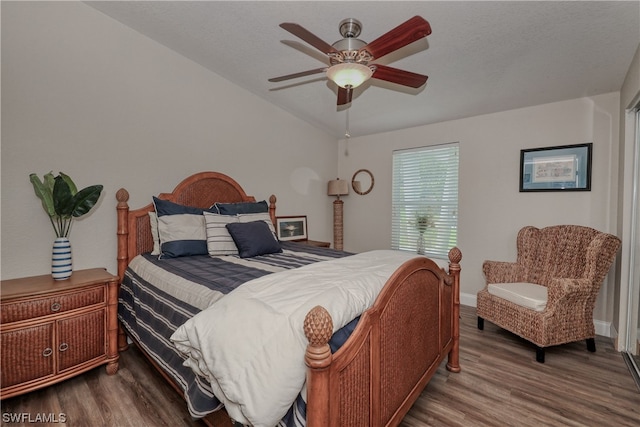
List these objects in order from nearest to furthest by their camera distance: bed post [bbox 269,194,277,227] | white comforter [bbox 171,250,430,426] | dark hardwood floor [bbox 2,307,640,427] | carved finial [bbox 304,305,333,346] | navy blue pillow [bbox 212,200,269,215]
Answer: carved finial [bbox 304,305,333,346]
white comforter [bbox 171,250,430,426]
dark hardwood floor [bbox 2,307,640,427]
navy blue pillow [bbox 212,200,269,215]
bed post [bbox 269,194,277,227]

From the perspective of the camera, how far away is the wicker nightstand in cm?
175

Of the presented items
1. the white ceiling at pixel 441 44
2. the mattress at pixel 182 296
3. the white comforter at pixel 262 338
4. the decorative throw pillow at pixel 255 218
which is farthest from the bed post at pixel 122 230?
the white comforter at pixel 262 338

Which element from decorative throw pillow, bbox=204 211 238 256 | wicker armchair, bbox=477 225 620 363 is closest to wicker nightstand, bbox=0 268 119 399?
decorative throw pillow, bbox=204 211 238 256

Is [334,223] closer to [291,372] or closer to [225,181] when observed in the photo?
[225,181]

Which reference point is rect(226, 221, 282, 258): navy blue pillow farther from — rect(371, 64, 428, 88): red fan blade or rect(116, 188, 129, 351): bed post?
rect(371, 64, 428, 88): red fan blade

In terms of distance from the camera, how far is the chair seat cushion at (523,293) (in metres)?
2.46

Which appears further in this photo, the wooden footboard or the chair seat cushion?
the chair seat cushion

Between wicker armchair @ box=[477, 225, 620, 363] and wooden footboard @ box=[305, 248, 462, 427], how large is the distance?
801 mm

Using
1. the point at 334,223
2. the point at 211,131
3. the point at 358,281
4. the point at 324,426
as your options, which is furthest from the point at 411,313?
the point at 334,223

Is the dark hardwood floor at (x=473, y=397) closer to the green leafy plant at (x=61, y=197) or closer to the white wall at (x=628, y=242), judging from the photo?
the white wall at (x=628, y=242)

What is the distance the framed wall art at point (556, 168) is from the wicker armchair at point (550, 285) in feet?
1.55

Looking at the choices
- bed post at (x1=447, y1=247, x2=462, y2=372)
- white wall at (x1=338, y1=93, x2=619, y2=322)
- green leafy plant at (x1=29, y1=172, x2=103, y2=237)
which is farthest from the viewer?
white wall at (x1=338, y1=93, x2=619, y2=322)

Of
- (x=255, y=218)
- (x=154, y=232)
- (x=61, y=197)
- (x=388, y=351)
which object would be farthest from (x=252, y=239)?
(x=388, y=351)

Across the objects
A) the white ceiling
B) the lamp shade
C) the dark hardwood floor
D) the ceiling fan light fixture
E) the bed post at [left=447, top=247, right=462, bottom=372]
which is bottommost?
the dark hardwood floor
